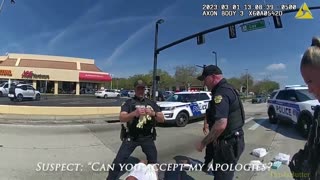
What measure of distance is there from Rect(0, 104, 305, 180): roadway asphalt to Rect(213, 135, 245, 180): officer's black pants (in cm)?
186

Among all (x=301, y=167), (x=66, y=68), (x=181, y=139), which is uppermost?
(x=66, y=68)

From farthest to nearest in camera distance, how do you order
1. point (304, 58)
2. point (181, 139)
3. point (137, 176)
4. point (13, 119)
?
point (13, 119), point (181, 139), point (137, 176), point (304, 58)

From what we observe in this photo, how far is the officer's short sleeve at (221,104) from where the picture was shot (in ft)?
13.5

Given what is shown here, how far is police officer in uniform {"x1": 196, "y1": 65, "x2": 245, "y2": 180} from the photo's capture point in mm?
4125

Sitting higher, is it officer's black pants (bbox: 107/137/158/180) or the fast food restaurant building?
the fast food restaurant building

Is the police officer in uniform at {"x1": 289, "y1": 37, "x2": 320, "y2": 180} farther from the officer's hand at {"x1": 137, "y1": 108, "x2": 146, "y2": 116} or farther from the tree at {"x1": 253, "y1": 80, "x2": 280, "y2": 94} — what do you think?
the tree at {"x1": 253, "y1": 80, "x2": 280, "y2": 94}

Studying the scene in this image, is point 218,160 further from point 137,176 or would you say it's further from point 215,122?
point 137,176

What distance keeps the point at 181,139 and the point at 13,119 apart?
9455 millimetres

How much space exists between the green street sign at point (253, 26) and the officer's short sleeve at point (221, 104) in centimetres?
1749

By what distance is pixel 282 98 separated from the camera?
15.4m

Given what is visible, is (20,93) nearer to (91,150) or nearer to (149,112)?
(91,150)

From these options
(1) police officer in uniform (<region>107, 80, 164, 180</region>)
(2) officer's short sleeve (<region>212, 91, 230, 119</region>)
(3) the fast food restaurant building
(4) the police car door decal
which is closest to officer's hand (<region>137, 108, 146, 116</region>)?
(1) police officer in uniform (<region>107, 80, 164, 180</region>)

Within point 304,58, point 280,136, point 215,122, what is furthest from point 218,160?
point 280,136

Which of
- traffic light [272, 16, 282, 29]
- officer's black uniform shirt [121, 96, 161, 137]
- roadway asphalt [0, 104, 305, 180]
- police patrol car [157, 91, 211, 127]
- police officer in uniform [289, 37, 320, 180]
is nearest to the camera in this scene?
police officer in uniform [289, 37, 320, 180]
